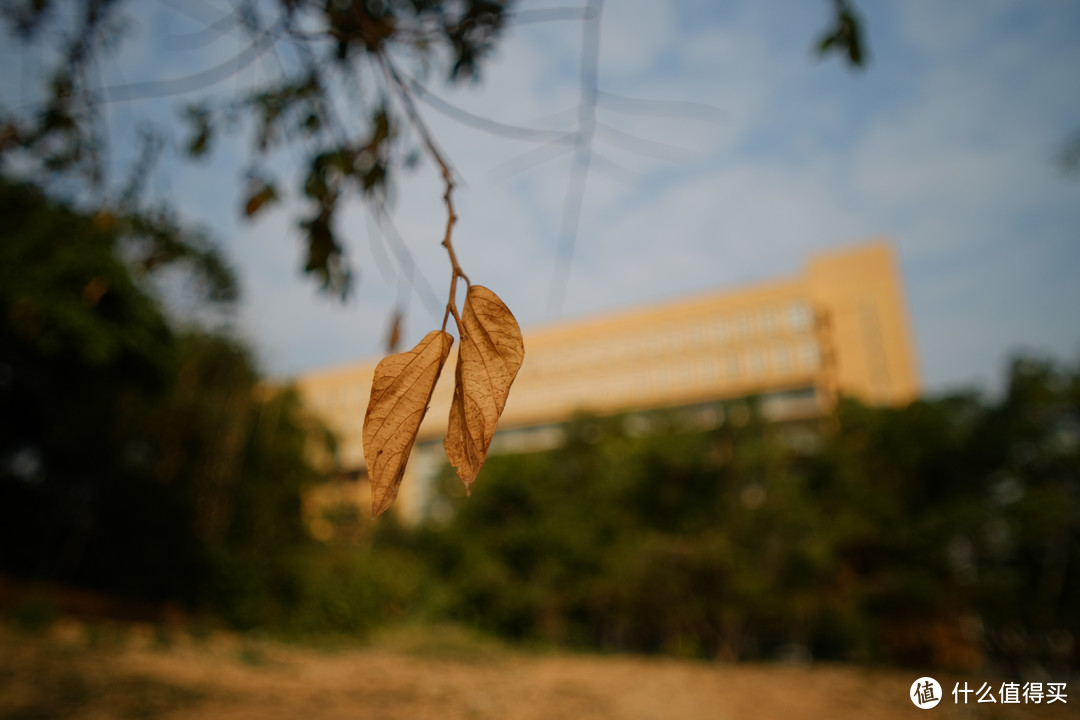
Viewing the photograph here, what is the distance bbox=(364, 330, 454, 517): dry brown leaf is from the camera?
326 mm

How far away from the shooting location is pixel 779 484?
25.4 feet

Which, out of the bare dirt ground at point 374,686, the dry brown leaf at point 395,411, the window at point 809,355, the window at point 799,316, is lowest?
the bare dirt ground at point 374,686

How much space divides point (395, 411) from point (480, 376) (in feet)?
0.15

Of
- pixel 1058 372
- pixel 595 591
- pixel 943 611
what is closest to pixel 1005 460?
pixel 1058 372

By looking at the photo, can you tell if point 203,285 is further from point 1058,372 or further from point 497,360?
point 1058,372

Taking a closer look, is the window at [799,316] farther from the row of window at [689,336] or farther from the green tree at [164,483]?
the green tree at [164,483]

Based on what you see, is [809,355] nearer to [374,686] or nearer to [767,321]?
[767,321]

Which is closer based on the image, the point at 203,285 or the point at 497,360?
the point at 497,360

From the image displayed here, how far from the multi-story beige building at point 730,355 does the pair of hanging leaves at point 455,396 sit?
34.0 ft

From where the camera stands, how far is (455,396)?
35cm

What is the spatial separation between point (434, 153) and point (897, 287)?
14410 millimetres

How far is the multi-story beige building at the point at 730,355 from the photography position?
1296cm

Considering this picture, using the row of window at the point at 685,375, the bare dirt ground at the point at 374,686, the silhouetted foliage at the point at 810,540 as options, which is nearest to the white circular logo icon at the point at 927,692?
the bare dirt ground at the point at 374,686

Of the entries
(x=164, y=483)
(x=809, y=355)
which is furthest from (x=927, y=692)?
(x=809, y=355)
